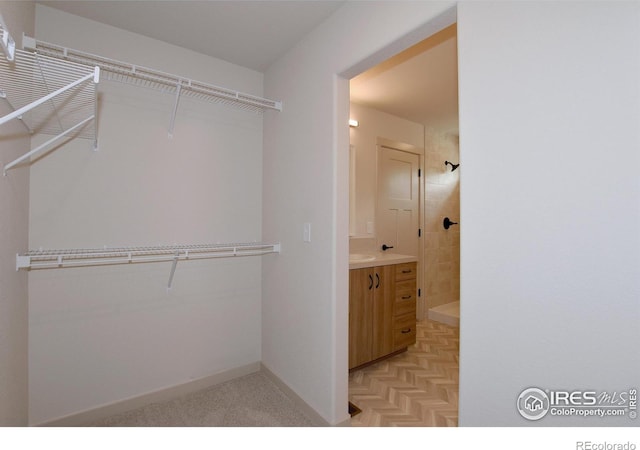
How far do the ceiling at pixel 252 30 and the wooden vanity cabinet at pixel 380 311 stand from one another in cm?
174

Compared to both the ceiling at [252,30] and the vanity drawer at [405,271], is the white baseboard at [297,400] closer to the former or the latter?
the vanity drawer at [405,271]

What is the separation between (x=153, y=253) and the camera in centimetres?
208

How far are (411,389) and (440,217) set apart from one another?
8.81ft

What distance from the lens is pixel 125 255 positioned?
1.97 m

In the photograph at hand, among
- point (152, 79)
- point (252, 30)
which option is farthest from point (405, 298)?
point (152, 79)

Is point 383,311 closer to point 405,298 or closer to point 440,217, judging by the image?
point 405,298

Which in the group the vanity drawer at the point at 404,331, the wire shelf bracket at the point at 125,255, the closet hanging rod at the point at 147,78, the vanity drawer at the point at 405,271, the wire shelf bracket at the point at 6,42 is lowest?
the vanity drawer at the point at 404,331

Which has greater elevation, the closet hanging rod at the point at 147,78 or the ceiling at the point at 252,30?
the ceiling at the point at 252,30

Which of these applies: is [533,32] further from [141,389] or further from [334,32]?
[141,389]

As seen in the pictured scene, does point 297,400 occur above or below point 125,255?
below

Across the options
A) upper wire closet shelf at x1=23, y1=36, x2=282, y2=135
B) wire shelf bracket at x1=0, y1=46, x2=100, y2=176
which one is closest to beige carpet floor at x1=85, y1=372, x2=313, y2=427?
wire shelf bracket at x1=0, y1=46, x2=100, y2=176

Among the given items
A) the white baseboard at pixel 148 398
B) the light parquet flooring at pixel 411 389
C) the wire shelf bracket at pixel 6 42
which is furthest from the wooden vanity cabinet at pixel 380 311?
the wire shelf bracket at pixel 6 42

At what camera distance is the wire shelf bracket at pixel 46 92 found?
103 centimetres
